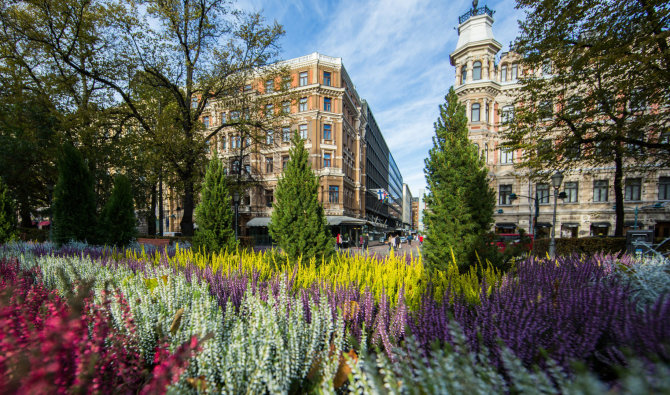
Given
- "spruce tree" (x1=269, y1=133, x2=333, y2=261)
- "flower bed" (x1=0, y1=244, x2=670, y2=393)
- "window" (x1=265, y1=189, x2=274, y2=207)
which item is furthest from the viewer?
"window" (x1=265, y1=189, x2=274, y2=207)

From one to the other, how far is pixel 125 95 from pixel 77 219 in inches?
295

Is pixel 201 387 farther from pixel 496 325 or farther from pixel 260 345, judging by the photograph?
pixel 496 325

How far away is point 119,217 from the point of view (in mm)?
10766

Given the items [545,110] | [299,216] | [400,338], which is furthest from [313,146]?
[400,338]

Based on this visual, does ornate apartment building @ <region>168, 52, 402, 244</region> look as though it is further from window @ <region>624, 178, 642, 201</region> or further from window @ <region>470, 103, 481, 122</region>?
window @ <region>624, 178, 642, 201</region>

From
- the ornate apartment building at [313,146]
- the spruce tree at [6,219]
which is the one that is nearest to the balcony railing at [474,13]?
the ornate apartment building at [313,146]

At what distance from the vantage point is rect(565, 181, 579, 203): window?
27641 millimetres

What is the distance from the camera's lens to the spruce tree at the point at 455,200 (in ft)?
17.8

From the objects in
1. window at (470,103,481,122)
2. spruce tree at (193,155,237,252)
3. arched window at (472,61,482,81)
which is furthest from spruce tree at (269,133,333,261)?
arched window at (472,61,482,81)

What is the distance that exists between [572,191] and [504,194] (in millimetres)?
6061

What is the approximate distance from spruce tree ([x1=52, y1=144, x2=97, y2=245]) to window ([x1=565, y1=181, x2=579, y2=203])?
36.1m

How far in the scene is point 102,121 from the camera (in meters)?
14.2

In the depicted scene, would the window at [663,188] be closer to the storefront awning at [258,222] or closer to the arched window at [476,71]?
the arched window at [476,71]

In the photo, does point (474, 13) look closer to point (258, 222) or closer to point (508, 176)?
point (508, 176)
